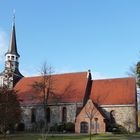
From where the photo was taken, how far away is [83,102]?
175 feet

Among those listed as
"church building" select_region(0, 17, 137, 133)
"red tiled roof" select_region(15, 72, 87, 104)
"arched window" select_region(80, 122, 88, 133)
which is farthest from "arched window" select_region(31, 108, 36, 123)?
"arched window" select_region(80, 122, 88, 133)

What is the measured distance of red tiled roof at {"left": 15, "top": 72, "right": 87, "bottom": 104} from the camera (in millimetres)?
55422

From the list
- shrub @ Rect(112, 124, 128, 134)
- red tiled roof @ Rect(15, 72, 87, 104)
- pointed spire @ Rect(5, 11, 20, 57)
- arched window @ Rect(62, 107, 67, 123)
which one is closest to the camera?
shrub @ Rect(112, 124, 128, 134)

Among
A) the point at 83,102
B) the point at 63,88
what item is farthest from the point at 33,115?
the point at 83,102

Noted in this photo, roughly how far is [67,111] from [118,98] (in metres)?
8.74

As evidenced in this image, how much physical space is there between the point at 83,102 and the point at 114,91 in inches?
221

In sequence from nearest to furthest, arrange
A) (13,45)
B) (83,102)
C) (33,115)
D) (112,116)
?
(112,116) → (83,102) → (33,115) → (13,45)

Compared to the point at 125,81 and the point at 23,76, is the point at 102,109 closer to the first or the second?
the point at 125,81

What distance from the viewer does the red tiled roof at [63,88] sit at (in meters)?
55.4

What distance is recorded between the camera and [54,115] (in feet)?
183

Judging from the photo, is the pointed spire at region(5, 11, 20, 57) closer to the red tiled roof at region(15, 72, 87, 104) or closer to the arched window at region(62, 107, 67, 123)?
the red tiled roof at region(15, 72, 87, 104)

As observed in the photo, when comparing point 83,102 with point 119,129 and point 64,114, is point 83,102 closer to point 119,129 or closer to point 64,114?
point 64,114

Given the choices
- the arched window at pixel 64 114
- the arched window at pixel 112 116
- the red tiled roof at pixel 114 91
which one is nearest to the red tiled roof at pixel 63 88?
the arched window at pixel 64 114

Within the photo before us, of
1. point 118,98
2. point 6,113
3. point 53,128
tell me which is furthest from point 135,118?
point 6,113
